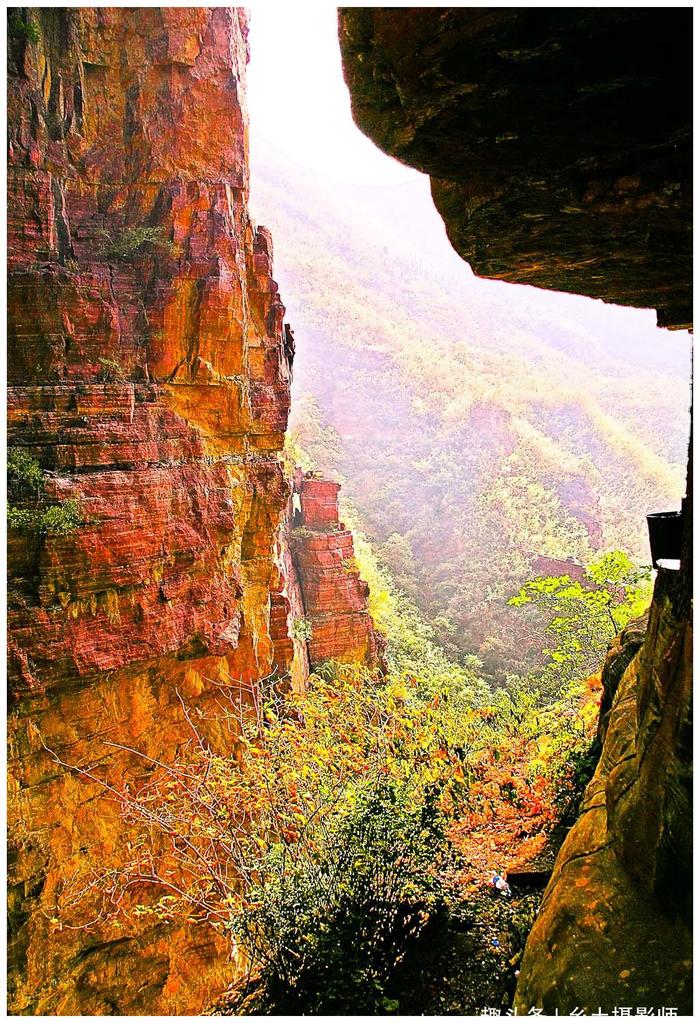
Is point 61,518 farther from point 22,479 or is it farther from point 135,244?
point 135,244

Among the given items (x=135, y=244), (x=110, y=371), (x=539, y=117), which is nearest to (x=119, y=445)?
(x=110, y=371)

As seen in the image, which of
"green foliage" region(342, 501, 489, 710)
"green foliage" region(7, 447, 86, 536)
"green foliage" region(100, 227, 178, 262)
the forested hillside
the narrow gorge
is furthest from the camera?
the forested hillside

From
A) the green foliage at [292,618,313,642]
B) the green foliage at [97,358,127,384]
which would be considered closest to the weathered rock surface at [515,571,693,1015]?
the green foliage at [97,358,127,384]

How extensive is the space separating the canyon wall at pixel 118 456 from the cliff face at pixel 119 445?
0.03 m

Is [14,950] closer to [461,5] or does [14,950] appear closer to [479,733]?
[479,733]

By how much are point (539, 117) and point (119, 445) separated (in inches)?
287

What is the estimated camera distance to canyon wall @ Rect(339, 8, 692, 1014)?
7.68 ft

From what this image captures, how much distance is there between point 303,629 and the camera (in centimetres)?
1870

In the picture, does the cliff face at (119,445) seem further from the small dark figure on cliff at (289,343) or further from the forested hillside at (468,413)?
the forested hillside at (468,413)

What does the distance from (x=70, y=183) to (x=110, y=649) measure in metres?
7.11

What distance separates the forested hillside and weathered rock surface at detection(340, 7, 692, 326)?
87.1 feet

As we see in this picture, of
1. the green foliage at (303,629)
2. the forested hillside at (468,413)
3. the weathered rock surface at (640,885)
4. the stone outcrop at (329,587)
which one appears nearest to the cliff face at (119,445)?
the weathered rock surface at (640,885)

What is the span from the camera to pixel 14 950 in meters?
7.52

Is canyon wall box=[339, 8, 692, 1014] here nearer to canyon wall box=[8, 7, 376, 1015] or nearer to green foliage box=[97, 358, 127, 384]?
canyon wall box=[8, 7, 376, 1015]
